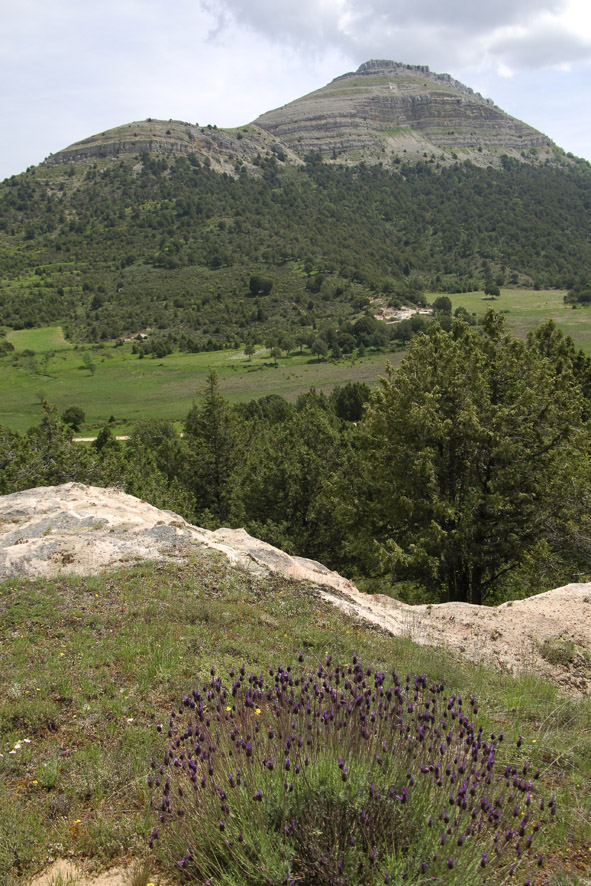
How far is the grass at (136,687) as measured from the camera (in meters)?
3.98

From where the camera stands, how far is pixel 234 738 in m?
3.90

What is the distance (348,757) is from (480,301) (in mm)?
159193

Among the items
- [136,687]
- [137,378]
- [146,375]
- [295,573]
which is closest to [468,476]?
[295,573]

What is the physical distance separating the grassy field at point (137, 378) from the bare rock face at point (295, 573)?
199ft

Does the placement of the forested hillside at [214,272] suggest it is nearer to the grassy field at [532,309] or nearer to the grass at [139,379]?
the grassy field at [532,309]

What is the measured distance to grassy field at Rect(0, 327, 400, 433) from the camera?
267 feet

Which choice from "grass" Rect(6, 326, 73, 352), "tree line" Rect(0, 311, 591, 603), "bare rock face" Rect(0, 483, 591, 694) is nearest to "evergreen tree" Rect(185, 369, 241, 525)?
"tree line" Rect(0, 311, 591, 603)

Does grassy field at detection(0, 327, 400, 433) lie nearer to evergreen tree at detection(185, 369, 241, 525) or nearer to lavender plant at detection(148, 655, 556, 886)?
evergreen tree at detection(185, 369, 241, 525)

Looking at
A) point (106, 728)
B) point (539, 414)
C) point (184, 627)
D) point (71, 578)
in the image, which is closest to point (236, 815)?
point (106, 728)

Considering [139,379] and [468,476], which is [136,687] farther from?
[139,379]

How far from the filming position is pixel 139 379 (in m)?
101

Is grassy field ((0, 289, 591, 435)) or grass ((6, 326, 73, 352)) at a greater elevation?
grass ((6, 326, 73, 352))

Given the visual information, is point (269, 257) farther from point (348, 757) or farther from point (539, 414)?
point (348, 757)

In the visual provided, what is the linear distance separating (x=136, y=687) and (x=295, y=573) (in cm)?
493
